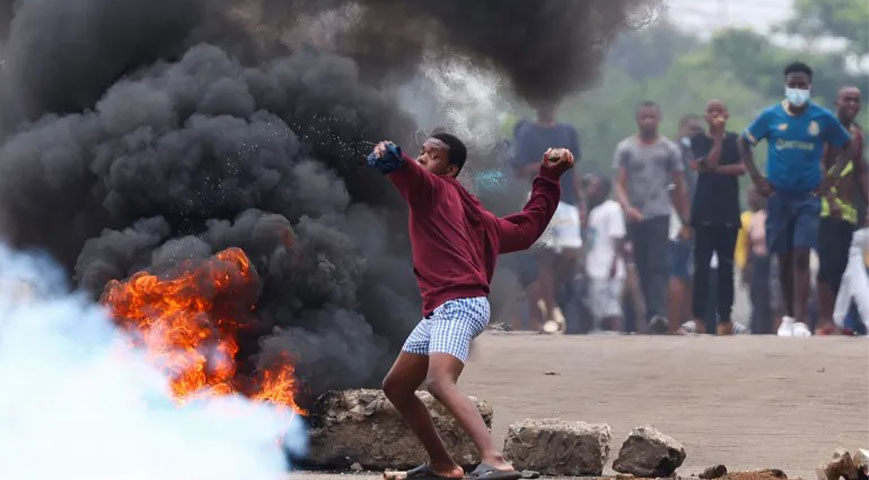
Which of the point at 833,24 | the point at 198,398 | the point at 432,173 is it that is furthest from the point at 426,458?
the point at 833,24

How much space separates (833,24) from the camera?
2119 inches

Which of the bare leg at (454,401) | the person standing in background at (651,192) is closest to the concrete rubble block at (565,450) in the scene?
the bare leg at (454,401)

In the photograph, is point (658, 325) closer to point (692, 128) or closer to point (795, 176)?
point (692, 128)

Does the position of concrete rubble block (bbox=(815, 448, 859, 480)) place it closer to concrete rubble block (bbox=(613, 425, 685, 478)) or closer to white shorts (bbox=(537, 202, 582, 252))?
concrete rubble block (bbox=(613, 425, 685, 478))

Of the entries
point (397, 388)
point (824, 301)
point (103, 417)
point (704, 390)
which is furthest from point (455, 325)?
point (824, 301)

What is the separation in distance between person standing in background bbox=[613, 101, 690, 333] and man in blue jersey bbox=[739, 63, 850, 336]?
153 cm

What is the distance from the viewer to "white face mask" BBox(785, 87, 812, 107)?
17.4 metres

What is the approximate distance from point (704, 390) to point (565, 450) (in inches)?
140

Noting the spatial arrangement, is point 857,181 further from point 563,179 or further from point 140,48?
point 140,48

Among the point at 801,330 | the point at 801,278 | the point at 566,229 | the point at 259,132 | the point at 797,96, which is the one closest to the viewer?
the point at 259,132

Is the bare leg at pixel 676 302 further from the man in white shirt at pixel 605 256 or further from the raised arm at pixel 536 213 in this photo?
the raised arm at pixel 536 213

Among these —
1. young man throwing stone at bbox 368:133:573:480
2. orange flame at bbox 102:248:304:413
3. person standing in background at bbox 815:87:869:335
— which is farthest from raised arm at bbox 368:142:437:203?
person standing in background at bbox 815:87:869:335

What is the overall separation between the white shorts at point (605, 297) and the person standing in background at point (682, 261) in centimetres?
109

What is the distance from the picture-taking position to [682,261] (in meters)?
19.3
